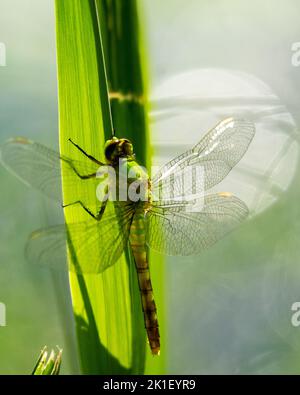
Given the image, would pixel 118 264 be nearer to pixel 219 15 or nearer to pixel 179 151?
pixel 179 151

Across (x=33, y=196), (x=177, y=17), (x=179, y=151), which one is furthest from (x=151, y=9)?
(x=33, y=196)
